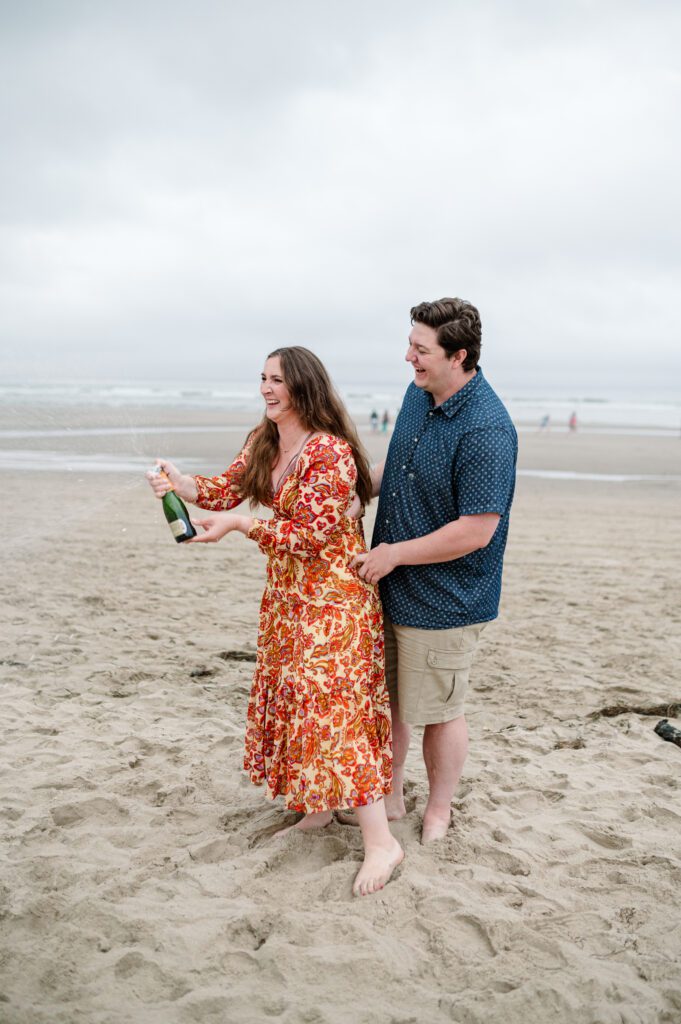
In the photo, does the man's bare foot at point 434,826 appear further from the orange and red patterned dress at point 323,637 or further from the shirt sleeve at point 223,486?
the shirt sleeve at point 223,486

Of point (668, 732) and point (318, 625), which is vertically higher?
point (318, 625)

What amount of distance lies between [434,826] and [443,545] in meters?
1.34

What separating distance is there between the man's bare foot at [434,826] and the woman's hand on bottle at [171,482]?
1.75m

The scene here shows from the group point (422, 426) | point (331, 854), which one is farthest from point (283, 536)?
point (331, 854)

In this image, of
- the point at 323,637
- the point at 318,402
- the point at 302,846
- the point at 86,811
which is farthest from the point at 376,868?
the point at 318,402

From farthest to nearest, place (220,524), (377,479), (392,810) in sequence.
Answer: (392,810) → (377,479) → (220,524)

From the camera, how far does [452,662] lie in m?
3.53

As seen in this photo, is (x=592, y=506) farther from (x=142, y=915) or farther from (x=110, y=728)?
(x=142, y=915)

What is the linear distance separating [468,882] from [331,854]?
60cm

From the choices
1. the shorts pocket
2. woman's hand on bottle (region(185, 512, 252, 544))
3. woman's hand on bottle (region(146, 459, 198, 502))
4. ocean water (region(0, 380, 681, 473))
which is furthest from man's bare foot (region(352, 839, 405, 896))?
ocean water (region(0, 380, 681, 473))

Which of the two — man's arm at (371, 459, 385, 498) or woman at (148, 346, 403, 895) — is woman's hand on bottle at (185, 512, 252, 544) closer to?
woman at (148, 346, 403, 895)

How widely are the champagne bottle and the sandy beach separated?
1359mm

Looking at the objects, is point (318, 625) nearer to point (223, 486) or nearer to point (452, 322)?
point (223, 486)

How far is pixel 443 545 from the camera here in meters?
3.29
